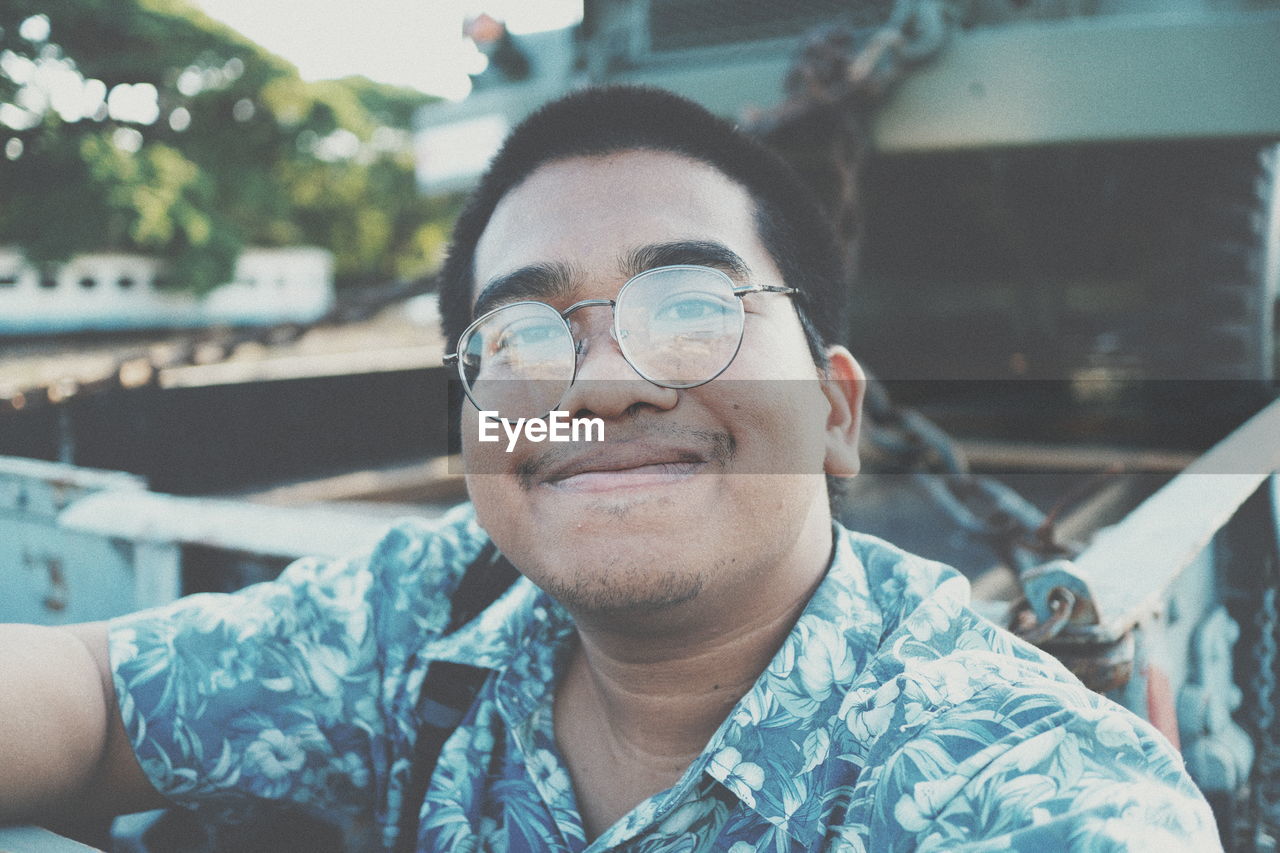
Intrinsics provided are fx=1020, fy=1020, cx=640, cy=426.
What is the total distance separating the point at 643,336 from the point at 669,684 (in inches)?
15.1

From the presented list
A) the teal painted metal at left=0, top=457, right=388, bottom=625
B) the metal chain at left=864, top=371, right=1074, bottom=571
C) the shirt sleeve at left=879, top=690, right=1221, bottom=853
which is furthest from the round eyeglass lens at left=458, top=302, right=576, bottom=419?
the metal chain at left=864, top=371, right=1074, bottom=571

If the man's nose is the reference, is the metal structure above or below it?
above

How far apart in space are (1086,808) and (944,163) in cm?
344

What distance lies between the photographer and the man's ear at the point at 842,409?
1260 millimetres

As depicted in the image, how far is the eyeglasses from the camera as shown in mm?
1024

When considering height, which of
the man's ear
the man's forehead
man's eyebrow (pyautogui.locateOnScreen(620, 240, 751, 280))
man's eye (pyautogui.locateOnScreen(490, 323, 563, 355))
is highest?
the man's forehead

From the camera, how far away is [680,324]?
40.8 inches

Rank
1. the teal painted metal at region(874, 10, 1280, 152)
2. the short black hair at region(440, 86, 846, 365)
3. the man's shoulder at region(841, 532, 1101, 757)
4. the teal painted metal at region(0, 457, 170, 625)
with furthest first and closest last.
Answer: the teal painted metal at region(874, 10, 1280, 152)
the teal painted metal at region(0, 457, 170, 625)
the short black hair at region(440, 86, 846, 365)
the man's shoulder at region(841, 532, 1101, 757)

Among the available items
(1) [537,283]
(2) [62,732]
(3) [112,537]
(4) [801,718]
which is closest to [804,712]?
(4) [801,718]

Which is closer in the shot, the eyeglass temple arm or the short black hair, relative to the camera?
the eyeglass temple arm

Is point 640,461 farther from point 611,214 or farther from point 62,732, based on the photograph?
point 62,732

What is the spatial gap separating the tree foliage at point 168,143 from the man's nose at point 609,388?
4137mm

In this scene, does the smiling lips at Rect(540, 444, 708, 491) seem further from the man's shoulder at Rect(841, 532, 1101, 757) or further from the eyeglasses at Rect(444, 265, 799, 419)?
the man's shoulder at Rect(841, 532, 1101, 757)

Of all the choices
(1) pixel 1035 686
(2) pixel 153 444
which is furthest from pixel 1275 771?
(2) pixel 153 444
